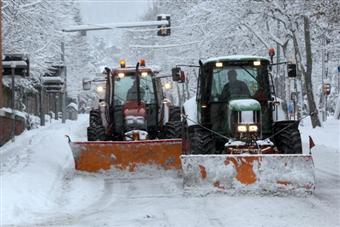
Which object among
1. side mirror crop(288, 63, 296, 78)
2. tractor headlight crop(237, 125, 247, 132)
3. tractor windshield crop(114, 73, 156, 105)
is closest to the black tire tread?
tractor headlight crop(237, 125, 247, 132)

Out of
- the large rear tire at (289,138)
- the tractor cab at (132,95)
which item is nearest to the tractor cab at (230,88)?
the large rear tire at (289,138)

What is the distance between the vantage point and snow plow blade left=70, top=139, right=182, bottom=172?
13430 millimetres

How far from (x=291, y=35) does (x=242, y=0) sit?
9.05 ft

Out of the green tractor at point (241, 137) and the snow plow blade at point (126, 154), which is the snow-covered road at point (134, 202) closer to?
the snow plow blade at point (126, 154)

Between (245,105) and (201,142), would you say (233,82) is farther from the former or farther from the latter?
(201,142)

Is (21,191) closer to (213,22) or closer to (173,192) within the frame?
(173,192)

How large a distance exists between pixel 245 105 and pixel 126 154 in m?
3.21

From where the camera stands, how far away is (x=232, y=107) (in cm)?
1152

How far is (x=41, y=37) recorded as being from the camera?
30453mm

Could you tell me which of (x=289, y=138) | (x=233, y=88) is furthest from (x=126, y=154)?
(x=289, y=138)

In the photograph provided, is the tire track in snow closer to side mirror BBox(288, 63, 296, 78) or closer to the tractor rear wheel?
side mirror BBox(288, 63, 296, 78)

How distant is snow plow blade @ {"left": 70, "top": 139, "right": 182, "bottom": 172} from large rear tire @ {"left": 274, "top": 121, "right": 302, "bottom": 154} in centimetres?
236

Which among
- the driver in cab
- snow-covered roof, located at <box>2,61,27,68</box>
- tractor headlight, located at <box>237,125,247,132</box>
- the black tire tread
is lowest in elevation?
the black tire tread

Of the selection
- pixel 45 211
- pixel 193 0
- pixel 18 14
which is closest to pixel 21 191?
pixel 45 211
